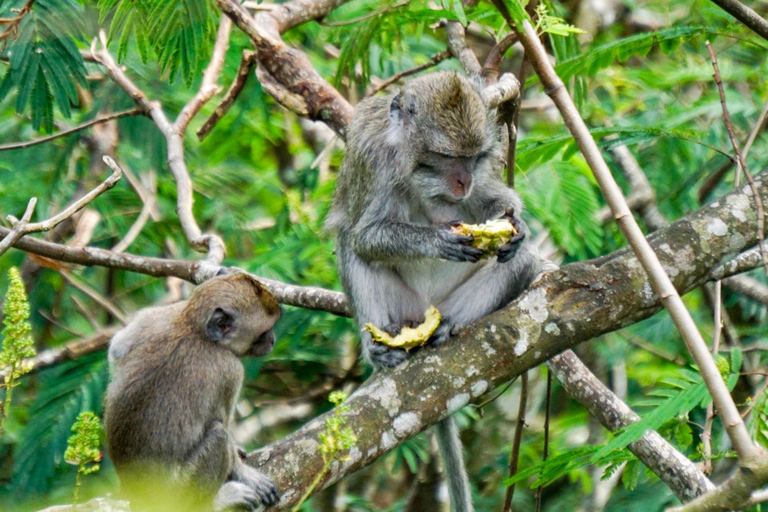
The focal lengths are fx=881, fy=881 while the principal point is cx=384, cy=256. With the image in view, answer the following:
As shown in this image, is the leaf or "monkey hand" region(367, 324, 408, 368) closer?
the leaf

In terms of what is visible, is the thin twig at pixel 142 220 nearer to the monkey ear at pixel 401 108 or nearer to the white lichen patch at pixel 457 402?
the monkey ear at pixel 401 108

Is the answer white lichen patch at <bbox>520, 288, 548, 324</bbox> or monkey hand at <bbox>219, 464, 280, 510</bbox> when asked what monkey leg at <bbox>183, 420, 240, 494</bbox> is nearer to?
monkey hand at <bbox>219, 464, 280, 510</bbox>

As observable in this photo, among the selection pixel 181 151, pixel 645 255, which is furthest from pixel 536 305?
pixel 181 151

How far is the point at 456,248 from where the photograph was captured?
5848 mm

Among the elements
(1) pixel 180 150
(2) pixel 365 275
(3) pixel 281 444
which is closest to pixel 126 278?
(1) pixel 180 150

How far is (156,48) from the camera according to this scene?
5508mm

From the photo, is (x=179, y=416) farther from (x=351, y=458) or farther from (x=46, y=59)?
(x=46, y=59)

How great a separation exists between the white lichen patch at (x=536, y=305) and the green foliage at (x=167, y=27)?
250 cm

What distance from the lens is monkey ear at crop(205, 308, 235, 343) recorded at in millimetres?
5238

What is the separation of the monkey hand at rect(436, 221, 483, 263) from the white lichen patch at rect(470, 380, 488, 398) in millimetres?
1350

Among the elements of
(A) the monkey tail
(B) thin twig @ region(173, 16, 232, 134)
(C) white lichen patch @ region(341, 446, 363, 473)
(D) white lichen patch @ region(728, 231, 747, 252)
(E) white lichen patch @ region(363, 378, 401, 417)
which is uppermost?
(B) thin twig @ region(173, 16, 232, 134)

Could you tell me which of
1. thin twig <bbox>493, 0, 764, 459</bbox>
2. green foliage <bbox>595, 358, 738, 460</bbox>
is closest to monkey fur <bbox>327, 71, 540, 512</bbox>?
green foliage <bbox>595, 358, 738, 460</bbox>

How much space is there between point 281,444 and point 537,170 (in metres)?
4.26

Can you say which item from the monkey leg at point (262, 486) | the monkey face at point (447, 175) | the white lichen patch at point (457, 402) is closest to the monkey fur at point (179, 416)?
the monkey leg at point (262, 486)
